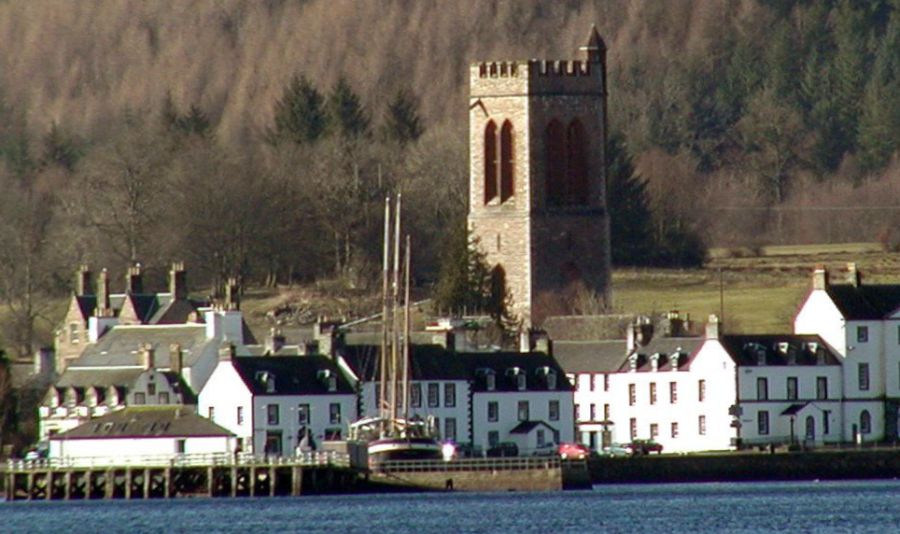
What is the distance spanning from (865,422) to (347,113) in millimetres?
66125

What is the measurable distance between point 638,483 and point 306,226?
170 ft

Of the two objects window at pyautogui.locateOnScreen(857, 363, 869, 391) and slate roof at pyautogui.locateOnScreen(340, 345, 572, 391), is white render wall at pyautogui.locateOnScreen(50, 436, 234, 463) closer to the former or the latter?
slate roof at pyautogui.locateOnScreen(340, 345, 572, 391)

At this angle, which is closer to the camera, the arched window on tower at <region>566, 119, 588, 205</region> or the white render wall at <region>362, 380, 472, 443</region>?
the white render wall at <region>362, 380, 472, 443</region>

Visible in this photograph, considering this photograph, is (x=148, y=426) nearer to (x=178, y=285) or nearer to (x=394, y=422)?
(x=394, y=422)

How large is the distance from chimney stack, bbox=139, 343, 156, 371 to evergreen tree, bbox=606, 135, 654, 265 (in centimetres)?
4337

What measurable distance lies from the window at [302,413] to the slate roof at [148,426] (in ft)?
6.77

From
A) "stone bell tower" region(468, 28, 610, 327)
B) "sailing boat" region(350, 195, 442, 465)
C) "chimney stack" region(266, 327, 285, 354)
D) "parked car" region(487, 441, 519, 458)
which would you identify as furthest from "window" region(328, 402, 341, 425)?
"stone bell tower" region(468, 28, 610, 327)

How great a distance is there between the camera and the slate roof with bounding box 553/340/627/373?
449 ft

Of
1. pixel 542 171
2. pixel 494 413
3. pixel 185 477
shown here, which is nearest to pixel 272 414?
pixel 185 477

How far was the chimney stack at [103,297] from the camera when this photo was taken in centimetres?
14650

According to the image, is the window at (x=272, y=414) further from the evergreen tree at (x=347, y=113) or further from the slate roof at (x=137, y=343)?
the evergreen tree at (x=347, y=113)

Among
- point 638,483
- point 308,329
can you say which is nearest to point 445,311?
point 308,329

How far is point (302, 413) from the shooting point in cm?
12706

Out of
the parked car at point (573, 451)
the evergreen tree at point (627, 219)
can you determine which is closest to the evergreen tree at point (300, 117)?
the evergreen tree at point (627, 219)
